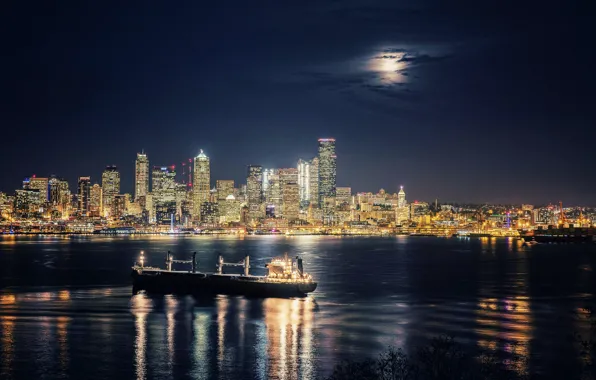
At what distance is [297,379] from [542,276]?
6339 cm

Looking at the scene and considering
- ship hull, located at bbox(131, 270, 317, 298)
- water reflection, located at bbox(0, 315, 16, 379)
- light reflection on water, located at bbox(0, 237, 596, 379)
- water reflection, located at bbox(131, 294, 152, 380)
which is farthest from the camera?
ship hull, located at bbox(131, 270, 317, 298)

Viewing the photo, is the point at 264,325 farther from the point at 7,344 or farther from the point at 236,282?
the point at 236,282

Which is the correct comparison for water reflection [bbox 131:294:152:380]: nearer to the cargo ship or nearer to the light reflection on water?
the light reflection on water

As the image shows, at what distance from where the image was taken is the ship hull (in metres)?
61.8

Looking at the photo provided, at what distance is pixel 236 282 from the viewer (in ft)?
211

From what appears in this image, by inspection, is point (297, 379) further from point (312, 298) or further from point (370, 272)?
point (370, 272)

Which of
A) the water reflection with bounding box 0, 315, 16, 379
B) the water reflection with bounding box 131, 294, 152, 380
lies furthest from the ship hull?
the water reflection with bounding box 0, 315, 16, 379

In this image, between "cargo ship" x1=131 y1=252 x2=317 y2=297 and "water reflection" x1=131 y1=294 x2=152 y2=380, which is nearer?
"water reflection" x1=131 y1=294 x2=152 y2=380

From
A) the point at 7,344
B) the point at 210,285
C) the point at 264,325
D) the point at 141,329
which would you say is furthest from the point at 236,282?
the point at 7,344

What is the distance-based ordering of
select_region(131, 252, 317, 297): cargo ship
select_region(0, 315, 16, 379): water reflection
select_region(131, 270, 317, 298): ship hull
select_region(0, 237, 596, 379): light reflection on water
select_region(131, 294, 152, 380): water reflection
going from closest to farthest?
select_region(0, 315, 16, 379): water reflection → select_region(131, 294, 152, 380): water reflection → select_region(0, 237, 596, 379): light reflection on water → select_region(131, 270, 317, 298): ship hull → select_region(131, 252, 317, 297): cargo ship

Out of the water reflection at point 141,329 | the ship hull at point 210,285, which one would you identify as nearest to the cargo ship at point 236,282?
the ship hull at point 210,285

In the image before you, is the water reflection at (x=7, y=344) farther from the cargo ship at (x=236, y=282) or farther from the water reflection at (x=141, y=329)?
the cargo ship at (x=236, y=282)

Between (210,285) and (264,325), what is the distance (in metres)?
19.7

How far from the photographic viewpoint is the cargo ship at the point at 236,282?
6197cm
